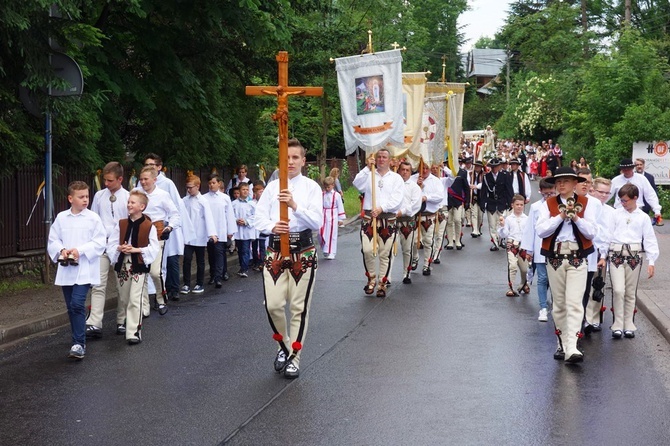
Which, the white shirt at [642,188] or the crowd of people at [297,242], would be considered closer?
the crowd of people at [297,242]

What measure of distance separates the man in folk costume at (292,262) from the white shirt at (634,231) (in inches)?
147

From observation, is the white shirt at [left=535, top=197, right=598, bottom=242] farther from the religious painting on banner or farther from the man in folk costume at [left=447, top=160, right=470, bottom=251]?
the religious painting on banner

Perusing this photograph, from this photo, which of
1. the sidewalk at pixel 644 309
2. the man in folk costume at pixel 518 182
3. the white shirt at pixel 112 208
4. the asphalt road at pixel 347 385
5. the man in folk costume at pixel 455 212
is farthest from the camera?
the man in folk costume at pixel 518 182

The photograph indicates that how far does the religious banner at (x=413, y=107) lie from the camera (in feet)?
57.6

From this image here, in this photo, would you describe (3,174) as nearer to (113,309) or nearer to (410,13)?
(113,309)

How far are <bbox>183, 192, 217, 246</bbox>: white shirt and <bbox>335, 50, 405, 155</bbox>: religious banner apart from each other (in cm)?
232

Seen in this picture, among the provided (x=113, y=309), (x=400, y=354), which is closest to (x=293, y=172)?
(x=400, y=354)

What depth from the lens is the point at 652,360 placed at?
938 centimetres

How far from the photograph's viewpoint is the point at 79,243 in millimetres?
9336

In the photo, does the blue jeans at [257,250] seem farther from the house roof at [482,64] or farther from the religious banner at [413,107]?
the house roof at [482,64]

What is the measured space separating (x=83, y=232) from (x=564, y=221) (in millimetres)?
4502

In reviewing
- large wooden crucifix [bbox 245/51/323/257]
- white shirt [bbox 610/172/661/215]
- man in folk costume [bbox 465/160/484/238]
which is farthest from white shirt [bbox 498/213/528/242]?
man in folk costume [bbox 465/160/484/238]

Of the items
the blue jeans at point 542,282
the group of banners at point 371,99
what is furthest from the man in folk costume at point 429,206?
the blue jeans at point 542,282

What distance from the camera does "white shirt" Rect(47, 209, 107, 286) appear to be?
9.23 metres
